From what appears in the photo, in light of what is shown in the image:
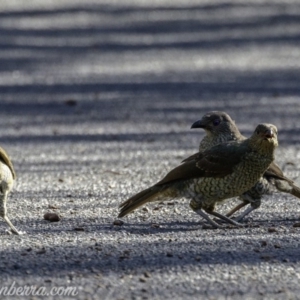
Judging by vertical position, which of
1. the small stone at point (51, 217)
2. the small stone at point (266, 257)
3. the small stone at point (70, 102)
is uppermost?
the small stone at point (266, 257)

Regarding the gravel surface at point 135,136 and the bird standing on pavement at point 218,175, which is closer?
the gravel surface at point 135,136

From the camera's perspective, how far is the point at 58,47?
23.7 m

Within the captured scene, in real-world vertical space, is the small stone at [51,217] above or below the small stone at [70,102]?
above

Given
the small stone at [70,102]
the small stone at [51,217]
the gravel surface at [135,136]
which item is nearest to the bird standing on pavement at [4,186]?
the gravel surface at [135,136]

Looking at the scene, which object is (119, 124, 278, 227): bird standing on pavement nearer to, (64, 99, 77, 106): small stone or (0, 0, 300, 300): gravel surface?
(0, 0, 300, 300): gravel surface

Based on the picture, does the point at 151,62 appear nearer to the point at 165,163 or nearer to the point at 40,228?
the point at 165,163

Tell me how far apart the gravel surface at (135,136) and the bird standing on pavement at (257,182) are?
20cm

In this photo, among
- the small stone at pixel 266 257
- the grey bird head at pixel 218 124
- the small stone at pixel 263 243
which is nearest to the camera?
the small stone at pixel 266 257

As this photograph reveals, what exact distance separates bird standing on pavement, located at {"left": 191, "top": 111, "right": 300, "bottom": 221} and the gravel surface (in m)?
0.20

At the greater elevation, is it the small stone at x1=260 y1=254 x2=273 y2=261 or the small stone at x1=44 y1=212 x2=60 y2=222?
the small stone at x1=260 y1=254 x2=273 y2=261

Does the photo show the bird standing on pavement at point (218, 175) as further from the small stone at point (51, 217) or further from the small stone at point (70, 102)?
the small stone at point (70, 102)

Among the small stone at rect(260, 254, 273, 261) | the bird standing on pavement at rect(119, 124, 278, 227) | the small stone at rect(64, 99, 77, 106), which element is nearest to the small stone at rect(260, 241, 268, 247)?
the small stone at rect(260, 254, 273, 261)

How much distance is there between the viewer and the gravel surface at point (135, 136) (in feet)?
23.5

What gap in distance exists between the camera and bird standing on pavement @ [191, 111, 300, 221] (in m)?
9.16
